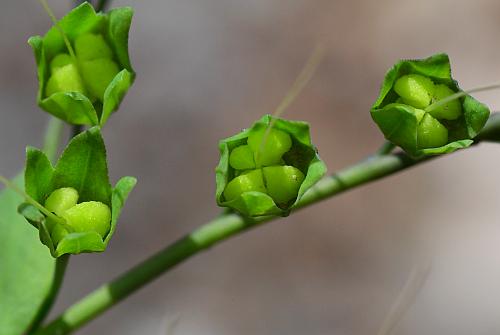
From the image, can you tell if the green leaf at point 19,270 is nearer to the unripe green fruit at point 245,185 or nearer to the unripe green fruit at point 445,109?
the unripe green fruit at point 245,185

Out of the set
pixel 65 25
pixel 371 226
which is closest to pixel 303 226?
pixel 371 226

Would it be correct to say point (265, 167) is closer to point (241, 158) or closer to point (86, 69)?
point (241, 158)

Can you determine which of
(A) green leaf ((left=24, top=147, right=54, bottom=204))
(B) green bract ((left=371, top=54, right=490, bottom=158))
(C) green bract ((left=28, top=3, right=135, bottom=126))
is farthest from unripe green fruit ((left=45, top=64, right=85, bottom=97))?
(B) green bract ((left=371, top=54, right=490, bottom=158))

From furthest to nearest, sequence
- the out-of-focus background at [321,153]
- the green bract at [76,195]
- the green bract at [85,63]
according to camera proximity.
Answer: the out-of-focus background at [321,153] < the green bract at [85,63] < the green bract at [76,195]

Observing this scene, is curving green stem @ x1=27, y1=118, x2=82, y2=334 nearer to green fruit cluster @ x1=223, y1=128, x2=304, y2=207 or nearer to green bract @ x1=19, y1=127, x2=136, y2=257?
green bract @ x1=19, y1=127, x2=136, y2=257

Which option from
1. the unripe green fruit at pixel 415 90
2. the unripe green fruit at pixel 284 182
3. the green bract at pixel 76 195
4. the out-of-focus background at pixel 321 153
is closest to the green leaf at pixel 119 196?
the green bract at pixel 76 195

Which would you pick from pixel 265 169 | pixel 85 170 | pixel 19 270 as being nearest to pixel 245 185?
pixel 265 169

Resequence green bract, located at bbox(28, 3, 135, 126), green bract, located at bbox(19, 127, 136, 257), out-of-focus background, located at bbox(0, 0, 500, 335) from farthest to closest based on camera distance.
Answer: out-of-focus background, located at bbox(0, 0, 500, 335) < green bract, located at bbox(28, 3, 135, 126) < green bract, located at bbox(19, 127, 136, 257)
